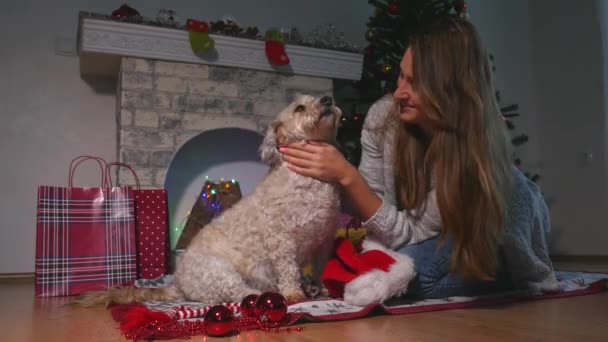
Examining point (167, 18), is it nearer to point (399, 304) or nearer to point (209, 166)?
point (209, 166)

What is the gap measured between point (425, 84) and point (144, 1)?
319cm

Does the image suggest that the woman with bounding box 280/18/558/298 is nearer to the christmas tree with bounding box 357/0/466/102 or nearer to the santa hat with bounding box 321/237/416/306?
the santa hat with bounding box 321/237/416/306

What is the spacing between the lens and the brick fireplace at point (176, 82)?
11.9 ft

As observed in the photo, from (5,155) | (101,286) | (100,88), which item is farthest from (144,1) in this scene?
(101,286)

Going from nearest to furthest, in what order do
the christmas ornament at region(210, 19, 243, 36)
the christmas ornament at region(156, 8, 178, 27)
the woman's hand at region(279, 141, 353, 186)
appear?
the woman's hand at region(279, 141, 353, 186)
the christmas ornament at region(156, 8, 178, 27)
the christmas ornament at region(210, 19, 243, 36)

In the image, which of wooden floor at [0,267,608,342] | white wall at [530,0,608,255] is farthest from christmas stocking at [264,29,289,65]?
white wall at [530,0,608,255]

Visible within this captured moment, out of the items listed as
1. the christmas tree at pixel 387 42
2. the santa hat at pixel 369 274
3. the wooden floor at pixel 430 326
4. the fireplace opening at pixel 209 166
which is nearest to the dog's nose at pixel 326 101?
the santa hat at pixel 369 274

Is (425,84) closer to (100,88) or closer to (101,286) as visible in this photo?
(101,286)

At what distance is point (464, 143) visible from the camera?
6.48 feet

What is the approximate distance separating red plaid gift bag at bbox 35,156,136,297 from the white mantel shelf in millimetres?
1049

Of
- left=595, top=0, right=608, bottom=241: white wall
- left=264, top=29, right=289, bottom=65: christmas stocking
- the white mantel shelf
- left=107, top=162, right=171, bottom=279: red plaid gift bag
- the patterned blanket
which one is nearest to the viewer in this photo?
the patterned blanket

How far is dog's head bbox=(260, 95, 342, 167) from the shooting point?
2250mm

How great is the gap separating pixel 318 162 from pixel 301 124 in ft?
0.79

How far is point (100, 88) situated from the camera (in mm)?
4285
